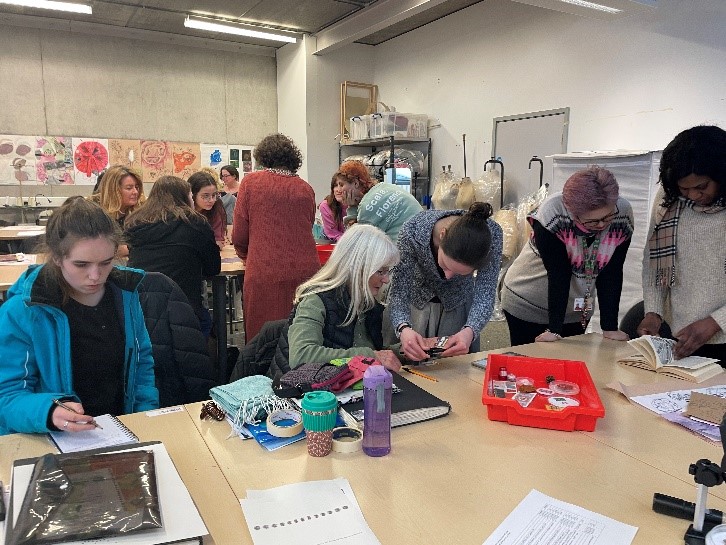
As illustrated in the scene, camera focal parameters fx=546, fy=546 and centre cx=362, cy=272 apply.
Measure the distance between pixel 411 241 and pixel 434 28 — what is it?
14.4 ft

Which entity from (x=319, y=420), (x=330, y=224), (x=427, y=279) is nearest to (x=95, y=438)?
(x=319, y=420)

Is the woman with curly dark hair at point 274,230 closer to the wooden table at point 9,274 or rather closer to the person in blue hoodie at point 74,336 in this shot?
the wooden table at point 9,274

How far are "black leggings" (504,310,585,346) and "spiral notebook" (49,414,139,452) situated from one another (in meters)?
1.60

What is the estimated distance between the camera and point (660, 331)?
79.6 inches

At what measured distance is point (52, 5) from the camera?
4.79 meters

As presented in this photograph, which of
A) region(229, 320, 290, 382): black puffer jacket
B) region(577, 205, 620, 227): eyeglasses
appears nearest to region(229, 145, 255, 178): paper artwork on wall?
region(229, 320, 290, 382): black puffer jacket

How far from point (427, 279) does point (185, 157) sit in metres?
5.18

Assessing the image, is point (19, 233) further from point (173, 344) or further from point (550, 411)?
point (550, 411)

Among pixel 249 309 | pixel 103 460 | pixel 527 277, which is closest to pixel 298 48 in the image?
pixel 249 309

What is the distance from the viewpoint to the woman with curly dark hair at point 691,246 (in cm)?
174

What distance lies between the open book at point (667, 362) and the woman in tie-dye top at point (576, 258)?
286 millimetres

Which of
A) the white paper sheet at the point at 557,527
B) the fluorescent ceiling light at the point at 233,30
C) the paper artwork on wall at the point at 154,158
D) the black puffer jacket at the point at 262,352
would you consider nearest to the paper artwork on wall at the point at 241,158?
the paper artwork on wall at the point at 154,158

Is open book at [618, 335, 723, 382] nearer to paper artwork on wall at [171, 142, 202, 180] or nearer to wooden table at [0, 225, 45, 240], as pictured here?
wooden table at [0, 225, 45, 240]

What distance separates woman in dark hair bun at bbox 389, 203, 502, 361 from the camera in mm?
1756
